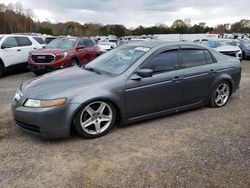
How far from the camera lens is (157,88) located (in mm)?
4746

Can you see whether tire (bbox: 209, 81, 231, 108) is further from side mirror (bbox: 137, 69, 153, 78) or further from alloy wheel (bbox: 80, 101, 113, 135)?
alloy wheel (bbox: 80, 101, 113, 135)

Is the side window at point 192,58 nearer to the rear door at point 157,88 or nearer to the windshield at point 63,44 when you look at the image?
the rear door at point 157,88

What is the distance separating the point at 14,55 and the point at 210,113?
27.5ft

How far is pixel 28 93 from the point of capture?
4.18 m

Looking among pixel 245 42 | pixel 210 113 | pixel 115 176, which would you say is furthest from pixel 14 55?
pixel 245 42

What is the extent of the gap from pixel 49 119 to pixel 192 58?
303 centimetres

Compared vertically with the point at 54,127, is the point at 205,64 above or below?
above

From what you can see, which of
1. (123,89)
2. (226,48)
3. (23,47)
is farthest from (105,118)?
(226,48)

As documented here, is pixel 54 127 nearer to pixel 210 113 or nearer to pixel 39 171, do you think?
pixel 39 171

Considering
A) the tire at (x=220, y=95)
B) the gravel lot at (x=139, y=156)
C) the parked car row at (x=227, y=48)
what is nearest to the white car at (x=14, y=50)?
the gravel lot at (x=139, y=156)

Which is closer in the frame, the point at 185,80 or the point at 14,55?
the point at 185,80

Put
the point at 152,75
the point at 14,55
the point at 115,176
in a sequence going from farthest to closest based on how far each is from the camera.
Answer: the point at 14,55 < the point at 152,75 < the point at 115,176

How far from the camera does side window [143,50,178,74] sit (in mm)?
4820

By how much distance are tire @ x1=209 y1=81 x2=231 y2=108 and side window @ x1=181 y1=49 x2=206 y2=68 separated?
684mm
